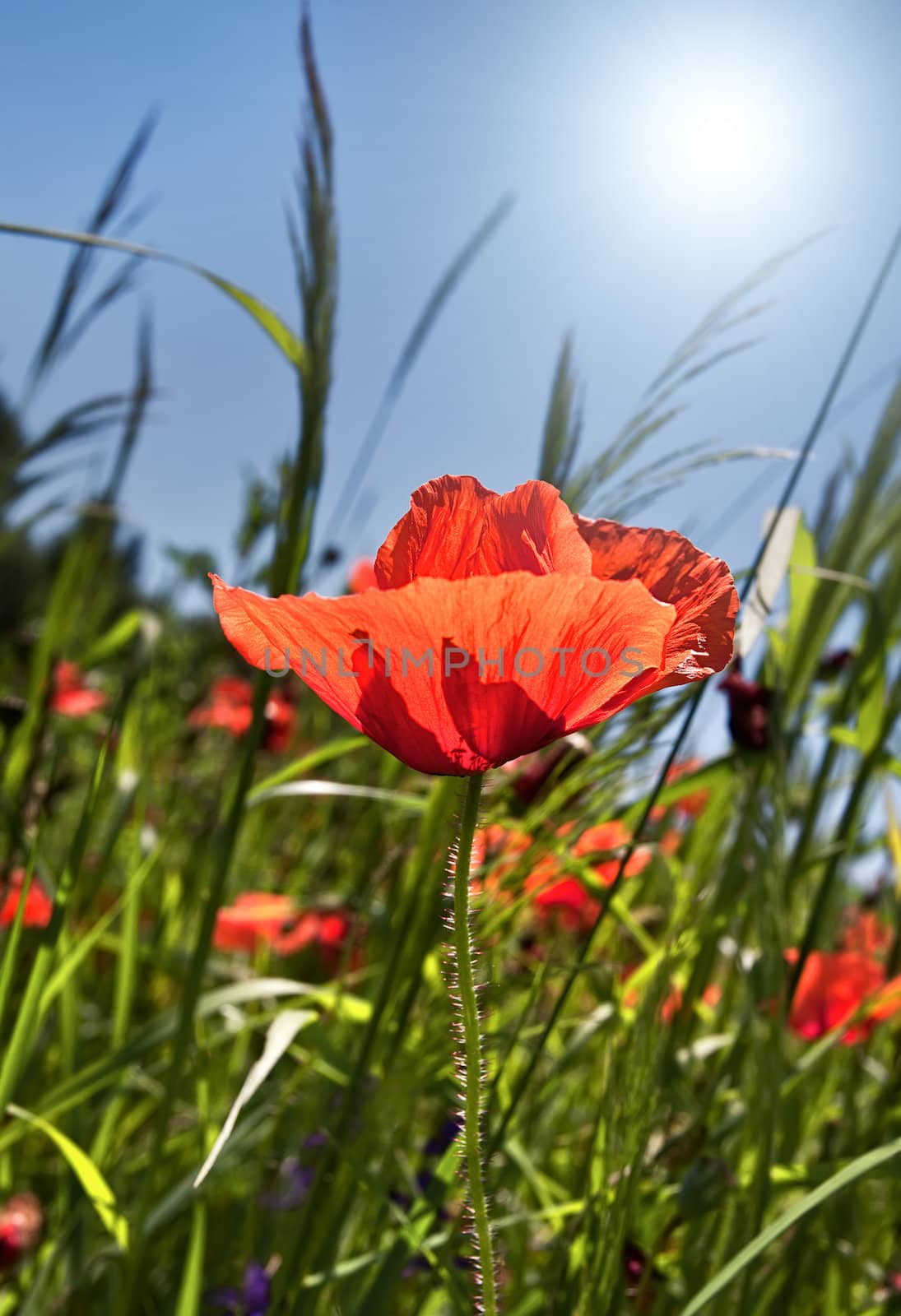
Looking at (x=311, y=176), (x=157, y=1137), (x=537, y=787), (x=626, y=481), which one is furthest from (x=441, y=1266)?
(x=311, y=176)

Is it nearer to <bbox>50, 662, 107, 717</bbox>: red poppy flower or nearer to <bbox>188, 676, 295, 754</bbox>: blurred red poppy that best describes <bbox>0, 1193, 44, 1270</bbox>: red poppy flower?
<bbox>188, 676, 295, 754</bbox>: blurred red poppy

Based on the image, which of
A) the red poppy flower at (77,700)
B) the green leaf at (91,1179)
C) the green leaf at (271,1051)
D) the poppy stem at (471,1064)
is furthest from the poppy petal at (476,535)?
the red poppy flower at (77,700)

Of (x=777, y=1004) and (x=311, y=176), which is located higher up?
(x=311, y=176)

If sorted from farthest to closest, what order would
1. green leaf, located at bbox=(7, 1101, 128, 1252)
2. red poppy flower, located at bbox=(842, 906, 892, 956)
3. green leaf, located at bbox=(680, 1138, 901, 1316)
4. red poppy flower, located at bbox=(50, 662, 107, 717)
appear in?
red poppy flower, located at bbox=(50, 662, 107, 717)
red poppy flower, located at bbox=(842, 906, 892, 956)
green leaf, located at bbox=(7, 1101, 128, 1252)
green leaf, located at bbox=(680, 1138, 901, 1316)

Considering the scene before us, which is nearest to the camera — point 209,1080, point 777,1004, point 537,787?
point 777,1004

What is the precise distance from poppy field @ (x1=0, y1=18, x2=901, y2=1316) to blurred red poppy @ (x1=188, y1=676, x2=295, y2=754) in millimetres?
769

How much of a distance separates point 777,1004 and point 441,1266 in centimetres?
24

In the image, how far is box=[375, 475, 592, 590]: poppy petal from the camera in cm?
37

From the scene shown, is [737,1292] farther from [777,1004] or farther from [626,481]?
[626,481]

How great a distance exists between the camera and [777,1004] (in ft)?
1.62

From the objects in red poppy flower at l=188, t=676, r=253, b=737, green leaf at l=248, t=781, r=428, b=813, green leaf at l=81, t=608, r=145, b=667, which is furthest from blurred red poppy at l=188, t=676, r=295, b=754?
green leaf at l=248, t=781, r=428, b=813

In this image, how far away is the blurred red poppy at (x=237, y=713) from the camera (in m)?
1.92

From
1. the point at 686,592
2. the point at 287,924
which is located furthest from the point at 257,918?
the point at 686,592

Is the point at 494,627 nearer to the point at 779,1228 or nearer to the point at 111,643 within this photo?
the point at 779,1228
